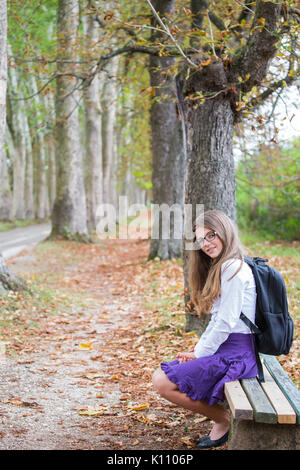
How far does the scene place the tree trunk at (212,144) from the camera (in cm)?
604

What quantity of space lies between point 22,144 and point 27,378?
23717mm

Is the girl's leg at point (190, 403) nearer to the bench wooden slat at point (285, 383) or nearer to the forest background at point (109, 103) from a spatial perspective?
the bench wooden slat at point (285, 383)

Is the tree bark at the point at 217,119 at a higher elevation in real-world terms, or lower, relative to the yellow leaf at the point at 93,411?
higher

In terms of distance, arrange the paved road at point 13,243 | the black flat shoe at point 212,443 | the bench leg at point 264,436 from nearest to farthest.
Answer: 1. the bench leg at point 264,436
2. the black flat shoe at point 212,443
3. the paved road at point 13,243

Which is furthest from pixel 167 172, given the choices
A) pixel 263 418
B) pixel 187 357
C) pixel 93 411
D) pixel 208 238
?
pixel 263 418

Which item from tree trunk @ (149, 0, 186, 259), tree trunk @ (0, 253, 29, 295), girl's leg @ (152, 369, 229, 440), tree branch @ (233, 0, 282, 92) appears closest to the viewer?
girl's leg @ (152, 369, 229, 440)

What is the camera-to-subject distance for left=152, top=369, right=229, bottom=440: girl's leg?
12.0 feet

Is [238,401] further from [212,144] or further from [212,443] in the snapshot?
[212,144]

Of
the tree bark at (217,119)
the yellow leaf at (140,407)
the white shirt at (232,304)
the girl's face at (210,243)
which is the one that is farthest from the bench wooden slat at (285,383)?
the tree bark at (217,119)

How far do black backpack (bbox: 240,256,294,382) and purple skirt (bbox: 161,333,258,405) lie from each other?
0.10 m

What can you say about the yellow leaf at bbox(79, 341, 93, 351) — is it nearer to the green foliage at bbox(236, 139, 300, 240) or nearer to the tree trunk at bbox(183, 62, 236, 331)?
the tree trunk at bbox(183, 62, 236, 331)

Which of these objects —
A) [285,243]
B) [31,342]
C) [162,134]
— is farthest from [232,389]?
[285,243]

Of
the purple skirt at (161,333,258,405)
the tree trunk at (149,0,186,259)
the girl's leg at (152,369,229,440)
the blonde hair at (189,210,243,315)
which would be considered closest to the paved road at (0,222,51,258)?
the tree trunk at (149,0,186,259)

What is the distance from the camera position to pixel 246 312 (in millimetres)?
3559
